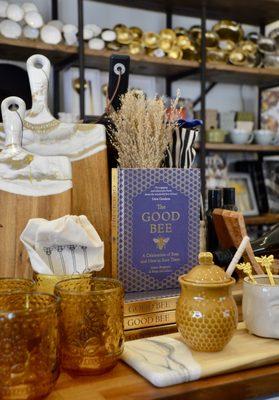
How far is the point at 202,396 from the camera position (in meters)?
0.74

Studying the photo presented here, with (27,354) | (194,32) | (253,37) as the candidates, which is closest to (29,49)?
(194,32)

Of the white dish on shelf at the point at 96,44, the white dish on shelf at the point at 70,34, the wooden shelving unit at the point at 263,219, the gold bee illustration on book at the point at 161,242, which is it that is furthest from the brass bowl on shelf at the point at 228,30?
the gold bee illustration on book at the point at 161,242

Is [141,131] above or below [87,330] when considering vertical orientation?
above

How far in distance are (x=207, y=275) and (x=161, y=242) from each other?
0.72 feet

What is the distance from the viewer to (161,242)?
105cm

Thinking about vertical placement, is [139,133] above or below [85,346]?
above

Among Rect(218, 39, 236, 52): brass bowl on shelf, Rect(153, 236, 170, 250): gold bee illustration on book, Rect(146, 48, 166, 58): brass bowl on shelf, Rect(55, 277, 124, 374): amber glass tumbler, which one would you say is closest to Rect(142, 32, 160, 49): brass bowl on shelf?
Rect(146, 48, 166, 58): brass bowl on shelf

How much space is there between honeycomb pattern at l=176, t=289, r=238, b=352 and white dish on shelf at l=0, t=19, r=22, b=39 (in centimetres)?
214

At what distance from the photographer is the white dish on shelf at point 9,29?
2.60 m

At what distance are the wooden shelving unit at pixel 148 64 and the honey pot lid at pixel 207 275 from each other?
2.07 m

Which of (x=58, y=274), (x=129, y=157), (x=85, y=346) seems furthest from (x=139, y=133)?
(x=85, y=346)

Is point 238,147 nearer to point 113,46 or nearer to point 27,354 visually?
point 113,46

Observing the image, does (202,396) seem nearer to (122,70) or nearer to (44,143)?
(44,143)

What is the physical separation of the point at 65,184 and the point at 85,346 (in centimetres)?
37
